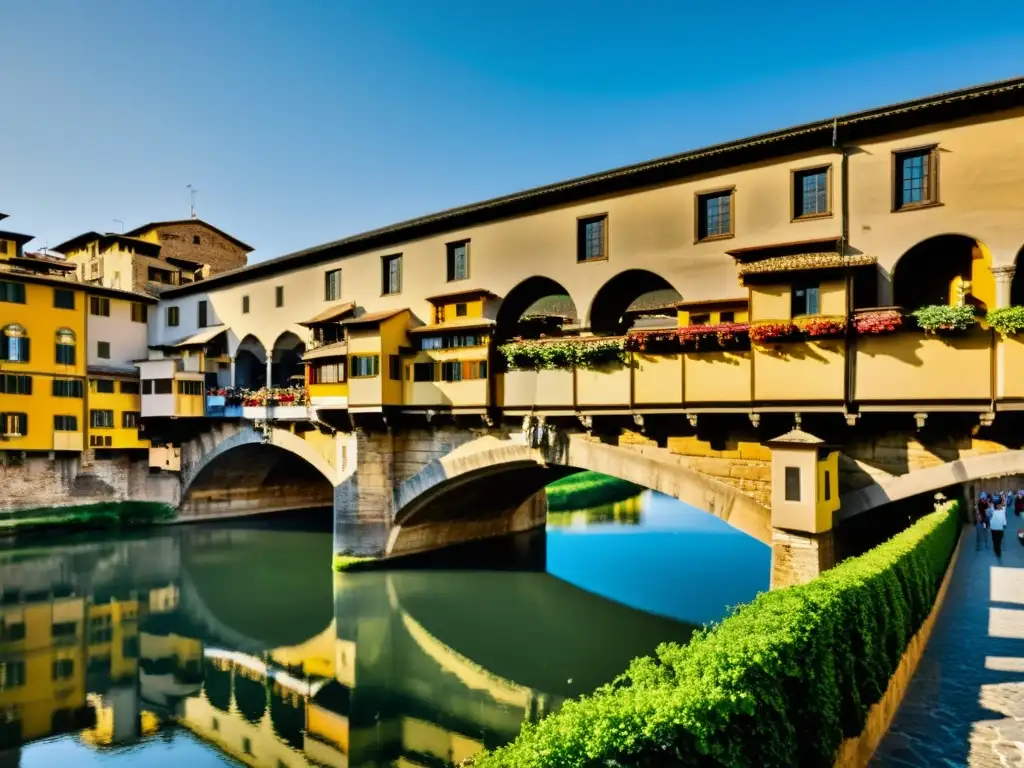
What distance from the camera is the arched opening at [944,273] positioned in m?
13.8

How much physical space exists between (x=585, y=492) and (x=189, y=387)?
23.4m

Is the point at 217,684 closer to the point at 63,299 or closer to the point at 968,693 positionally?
the point at 968,693

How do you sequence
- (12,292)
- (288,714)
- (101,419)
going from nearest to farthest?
(288,714)
(12,292)
(101,419)

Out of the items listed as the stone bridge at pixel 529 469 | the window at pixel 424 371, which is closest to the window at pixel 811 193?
the stone bridge at pixel 529 469

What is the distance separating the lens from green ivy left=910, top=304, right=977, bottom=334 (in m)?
11.9

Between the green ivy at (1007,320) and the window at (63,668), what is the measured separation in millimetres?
21706

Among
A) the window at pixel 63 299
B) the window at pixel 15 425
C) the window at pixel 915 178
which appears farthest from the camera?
the window at pixel 63 299

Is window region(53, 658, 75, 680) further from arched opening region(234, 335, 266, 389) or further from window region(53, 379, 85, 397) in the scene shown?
window region(53, 379, 85, 397)

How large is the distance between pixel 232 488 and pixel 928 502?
1314 inches

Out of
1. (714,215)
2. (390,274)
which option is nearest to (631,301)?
(714,215)

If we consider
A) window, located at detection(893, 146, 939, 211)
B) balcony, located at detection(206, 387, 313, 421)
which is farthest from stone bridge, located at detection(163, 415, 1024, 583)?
window, located at detection(893, 146, 939, 211)

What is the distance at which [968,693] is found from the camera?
30.5ft

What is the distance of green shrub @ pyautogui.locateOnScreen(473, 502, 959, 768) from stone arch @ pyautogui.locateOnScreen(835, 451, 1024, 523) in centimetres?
449

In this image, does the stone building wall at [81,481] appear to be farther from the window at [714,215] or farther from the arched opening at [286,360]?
the window at [714,215]
